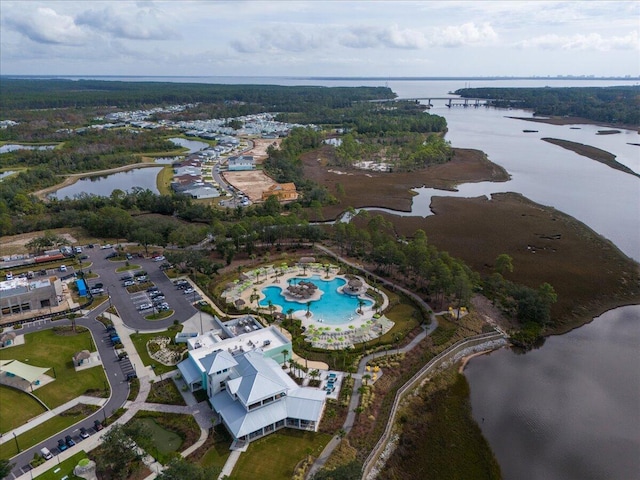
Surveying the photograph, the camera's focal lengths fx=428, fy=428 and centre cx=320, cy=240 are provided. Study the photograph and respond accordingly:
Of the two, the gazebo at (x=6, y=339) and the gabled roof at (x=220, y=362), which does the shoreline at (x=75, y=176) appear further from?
the gabled roof at (x=220, y=362)

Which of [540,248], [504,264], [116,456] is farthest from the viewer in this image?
[540,248]

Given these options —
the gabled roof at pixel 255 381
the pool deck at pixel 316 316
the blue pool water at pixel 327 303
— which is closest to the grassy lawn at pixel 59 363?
the gabled roof at pixel 255 381

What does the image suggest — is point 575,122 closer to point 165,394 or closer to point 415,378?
point 415,378

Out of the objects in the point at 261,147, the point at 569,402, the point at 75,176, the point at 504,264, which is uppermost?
the point at 504,264

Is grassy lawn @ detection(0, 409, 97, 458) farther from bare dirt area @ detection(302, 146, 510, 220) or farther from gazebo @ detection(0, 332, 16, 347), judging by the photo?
bare dirt area @ detection(302, 146, 510, 220)

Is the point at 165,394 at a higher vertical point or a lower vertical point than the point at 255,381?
lower

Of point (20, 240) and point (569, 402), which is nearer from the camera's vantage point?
point (569, 402)

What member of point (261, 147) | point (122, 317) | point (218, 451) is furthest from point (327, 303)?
point (261, 147)

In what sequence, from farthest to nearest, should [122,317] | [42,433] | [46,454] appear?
[122,317] → [42,433] → [46,454]
